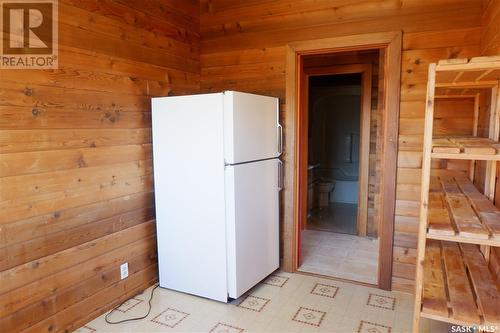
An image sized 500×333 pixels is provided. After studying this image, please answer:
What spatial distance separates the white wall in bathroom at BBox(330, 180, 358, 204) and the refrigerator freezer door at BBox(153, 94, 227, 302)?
13.2 feet

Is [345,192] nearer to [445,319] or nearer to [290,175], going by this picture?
[290,175]

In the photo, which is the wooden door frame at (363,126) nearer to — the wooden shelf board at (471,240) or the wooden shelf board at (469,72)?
the wooden shelf board at (469,72)

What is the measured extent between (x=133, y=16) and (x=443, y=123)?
2.48 meters

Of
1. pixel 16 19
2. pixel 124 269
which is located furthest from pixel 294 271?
pixel 16 19

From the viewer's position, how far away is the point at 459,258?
2072mm

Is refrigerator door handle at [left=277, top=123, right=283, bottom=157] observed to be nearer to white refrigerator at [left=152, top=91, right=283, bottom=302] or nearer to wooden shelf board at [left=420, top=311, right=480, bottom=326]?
white refrigerator at [left=152, top=91, right=283, bottom=302]

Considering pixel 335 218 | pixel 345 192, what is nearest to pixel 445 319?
pixel 335 218

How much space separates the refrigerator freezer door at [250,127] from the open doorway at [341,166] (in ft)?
3.57

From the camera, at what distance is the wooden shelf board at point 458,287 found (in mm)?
1547

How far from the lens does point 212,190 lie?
2.62m

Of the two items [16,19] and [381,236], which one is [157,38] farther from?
[381,236]

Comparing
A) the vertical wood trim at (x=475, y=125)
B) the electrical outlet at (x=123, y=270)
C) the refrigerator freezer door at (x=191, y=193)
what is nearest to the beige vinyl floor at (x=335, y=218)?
the vertical wood trim at (x=475, y=125)

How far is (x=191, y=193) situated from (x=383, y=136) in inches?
63.2

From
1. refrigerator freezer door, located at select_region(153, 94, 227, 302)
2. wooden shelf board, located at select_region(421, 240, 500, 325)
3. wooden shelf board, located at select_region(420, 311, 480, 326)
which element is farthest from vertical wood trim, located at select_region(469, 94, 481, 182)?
refrigerator freezer door, located at select_region(153, 94, 227, 302)
